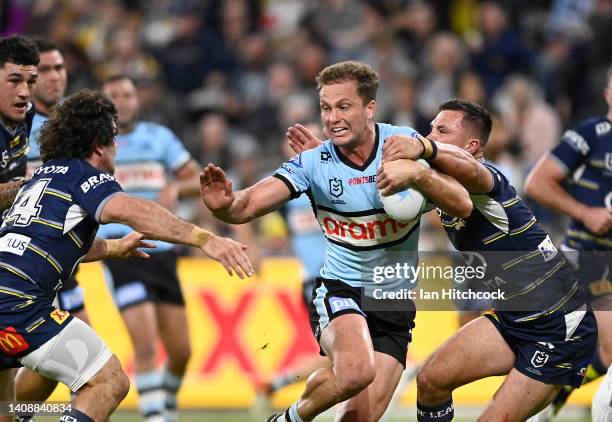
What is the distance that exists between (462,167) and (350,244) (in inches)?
43.6

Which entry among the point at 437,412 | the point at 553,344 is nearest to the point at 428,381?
the point at 437,412

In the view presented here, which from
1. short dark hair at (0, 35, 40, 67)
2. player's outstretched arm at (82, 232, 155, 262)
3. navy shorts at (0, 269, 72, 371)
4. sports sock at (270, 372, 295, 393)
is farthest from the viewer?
sports sock at (270, 372, 295, 393)

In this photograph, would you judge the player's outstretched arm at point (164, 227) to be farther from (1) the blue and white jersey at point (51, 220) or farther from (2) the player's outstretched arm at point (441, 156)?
(2) the player's outstretched arm at point (441, 156)

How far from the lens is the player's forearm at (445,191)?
6.38 metres

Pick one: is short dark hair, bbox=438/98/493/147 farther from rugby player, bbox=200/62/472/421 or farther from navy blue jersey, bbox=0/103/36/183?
navy blue jersey, bbox=0/103/36/183

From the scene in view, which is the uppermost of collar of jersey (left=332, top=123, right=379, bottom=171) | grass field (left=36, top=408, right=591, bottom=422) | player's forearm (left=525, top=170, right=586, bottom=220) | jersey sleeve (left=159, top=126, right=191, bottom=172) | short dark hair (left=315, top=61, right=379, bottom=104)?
short dark hair (left=315, top=61, right=379, bottom=104)

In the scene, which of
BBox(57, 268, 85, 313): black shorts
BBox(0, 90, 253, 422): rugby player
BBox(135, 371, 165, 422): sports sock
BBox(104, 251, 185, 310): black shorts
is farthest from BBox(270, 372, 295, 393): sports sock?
BBox(0, 90, 253, 422): rugby player

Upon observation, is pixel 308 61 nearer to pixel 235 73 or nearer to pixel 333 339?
pixel 235 73

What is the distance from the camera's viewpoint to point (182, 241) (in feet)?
20.0

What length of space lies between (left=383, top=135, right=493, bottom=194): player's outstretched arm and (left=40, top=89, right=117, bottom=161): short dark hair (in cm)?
175

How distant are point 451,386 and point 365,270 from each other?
96cm

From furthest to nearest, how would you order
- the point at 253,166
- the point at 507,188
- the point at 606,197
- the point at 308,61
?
1. the point at 308,61
2. the point at 253,166
3. the point at 606,197
4. the point at 507,188

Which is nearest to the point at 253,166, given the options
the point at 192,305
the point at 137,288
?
the point at 192,305

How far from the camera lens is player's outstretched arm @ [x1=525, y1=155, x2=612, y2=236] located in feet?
27.1
